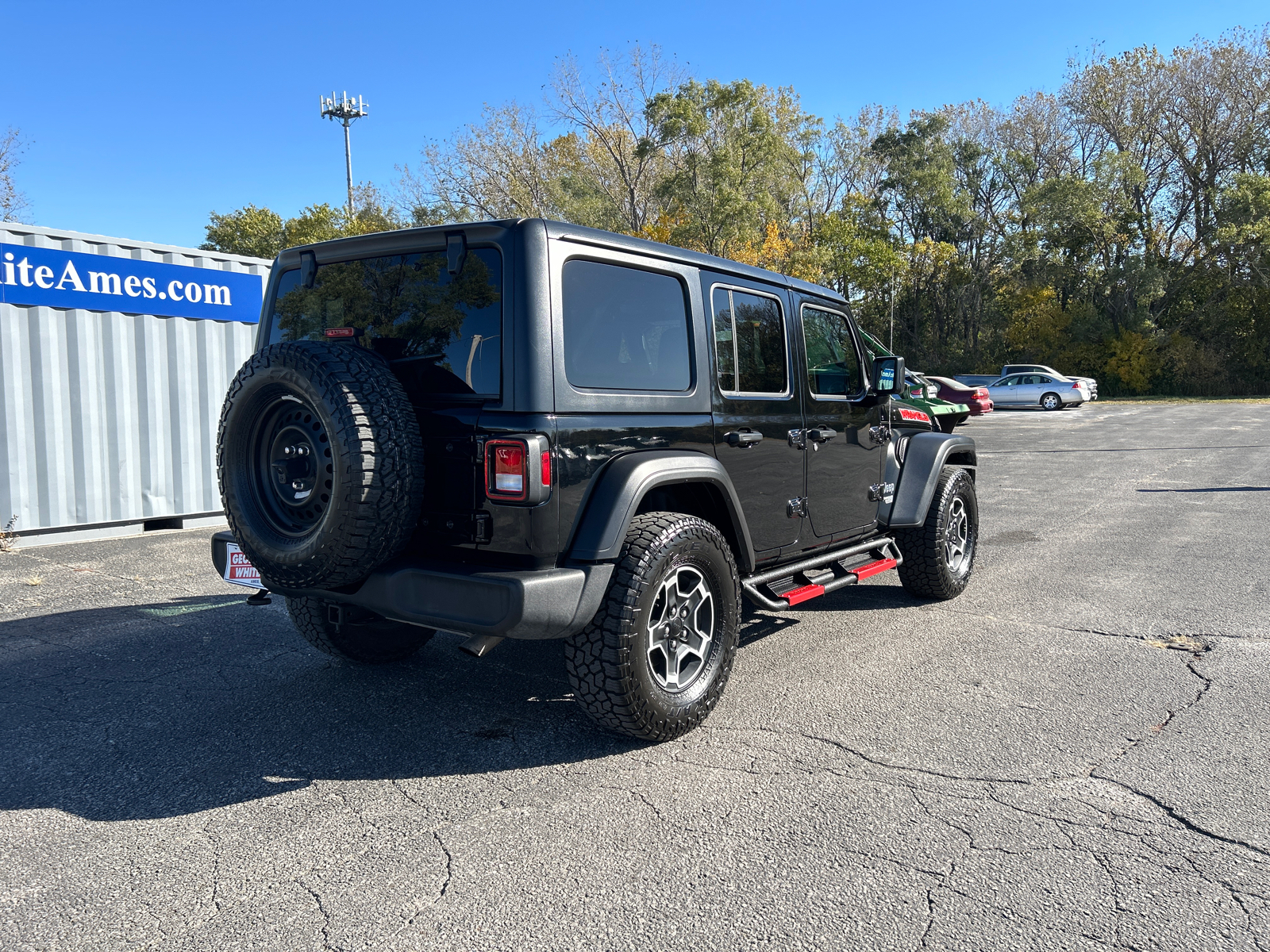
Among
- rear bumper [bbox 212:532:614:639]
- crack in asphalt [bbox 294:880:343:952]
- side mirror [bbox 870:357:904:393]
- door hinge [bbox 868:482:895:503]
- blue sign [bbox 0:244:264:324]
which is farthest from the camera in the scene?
blue sign [bbox 0:244:264:324]

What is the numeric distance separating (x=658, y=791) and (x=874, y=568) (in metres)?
2.42

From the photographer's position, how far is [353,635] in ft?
14.9

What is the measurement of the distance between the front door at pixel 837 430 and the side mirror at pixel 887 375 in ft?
0.28

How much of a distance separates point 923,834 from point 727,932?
859mm

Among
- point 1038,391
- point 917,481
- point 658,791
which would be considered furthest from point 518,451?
point 1038,391

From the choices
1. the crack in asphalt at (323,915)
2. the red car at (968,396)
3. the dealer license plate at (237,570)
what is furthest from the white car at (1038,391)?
the crack in asphalt at (323,915)

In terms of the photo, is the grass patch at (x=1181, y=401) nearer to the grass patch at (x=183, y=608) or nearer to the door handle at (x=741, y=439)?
the door handle at (x=741, y=439)

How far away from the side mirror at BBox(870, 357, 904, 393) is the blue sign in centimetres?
635

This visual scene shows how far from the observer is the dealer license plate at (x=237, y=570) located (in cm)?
393

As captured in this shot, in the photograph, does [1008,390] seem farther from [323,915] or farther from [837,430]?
[323,915]

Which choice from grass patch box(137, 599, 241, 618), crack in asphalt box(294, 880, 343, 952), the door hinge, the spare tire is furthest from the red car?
crack in asphalt box(294, 880, 343, 952)

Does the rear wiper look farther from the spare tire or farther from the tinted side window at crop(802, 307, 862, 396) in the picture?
the tinted side window at crop(802, 307, 862, 396)

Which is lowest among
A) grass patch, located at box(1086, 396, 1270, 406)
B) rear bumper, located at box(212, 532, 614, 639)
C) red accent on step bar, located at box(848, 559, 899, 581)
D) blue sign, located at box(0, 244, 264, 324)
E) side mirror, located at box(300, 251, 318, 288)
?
red accent on step bar, located at box(848, 559, 899, 581)

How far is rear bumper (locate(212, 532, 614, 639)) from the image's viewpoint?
10.4ft
